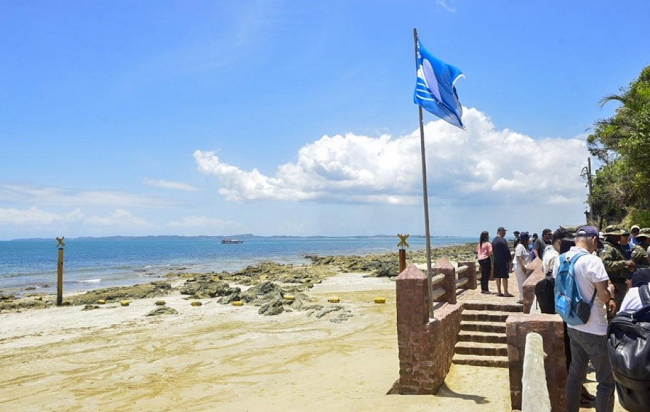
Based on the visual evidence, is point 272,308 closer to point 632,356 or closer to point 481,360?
point 481,360

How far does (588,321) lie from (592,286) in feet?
1.13

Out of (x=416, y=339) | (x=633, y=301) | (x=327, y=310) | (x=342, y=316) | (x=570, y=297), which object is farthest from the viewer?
(x=327, y=310)

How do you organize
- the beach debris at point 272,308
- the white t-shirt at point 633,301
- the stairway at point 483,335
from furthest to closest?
the beach debris at point 272,308 → the stairway at point 483,335 → the white t-shirt at point 633,301

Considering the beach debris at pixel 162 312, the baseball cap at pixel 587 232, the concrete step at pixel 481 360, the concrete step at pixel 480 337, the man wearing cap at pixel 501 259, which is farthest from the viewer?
the beach debris at pixel 162 312

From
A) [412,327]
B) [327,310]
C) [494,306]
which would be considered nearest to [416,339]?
[412,327]

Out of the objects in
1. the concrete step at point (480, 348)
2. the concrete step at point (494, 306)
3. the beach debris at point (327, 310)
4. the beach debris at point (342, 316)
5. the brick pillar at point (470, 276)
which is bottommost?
the beach debris at point (342, 316)

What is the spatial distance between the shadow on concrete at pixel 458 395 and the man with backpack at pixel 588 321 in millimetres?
2399

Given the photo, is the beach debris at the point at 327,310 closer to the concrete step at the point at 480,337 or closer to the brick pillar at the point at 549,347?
the concrete step at the point at 480,337

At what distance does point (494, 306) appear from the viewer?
407 inches

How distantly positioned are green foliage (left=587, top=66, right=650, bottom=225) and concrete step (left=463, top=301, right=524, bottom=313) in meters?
12.4

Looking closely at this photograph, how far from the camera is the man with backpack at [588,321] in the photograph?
465cm

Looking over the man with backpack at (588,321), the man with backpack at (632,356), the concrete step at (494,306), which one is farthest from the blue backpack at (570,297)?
the concrete step at (494,306)

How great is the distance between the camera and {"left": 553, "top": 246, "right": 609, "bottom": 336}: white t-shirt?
4730mm

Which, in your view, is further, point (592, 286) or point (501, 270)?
point (501, 270)
